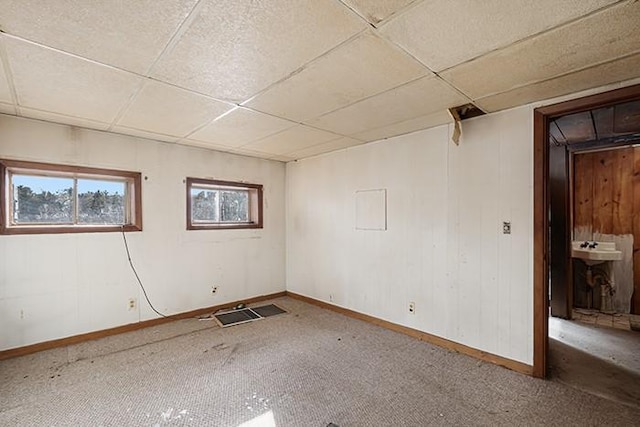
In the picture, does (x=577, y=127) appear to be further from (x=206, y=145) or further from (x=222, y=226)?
(x=222, y=226)

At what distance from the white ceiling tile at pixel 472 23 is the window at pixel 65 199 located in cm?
327

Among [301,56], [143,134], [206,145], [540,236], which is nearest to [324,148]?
[206,145]

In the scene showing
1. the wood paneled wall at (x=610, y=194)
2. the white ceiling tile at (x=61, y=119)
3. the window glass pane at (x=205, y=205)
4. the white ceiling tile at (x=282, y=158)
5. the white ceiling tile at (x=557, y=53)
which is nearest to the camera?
the white ceiling tile at (x=557, y=53)

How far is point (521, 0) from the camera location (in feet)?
4.15

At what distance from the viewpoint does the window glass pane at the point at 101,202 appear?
3170 millimetres

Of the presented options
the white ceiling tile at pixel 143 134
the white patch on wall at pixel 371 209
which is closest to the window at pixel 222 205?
the white ceiling tile at pixel 143 134

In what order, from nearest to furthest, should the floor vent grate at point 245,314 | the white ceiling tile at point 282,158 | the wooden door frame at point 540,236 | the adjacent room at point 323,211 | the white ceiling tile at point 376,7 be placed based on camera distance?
the white ceiling tile at point 376,7 < the adjacent room at point 323,211 < the wooden door frame at point 540,236 < the floor vent grate at point 245,314 < the white ceiling tile at point 282,158

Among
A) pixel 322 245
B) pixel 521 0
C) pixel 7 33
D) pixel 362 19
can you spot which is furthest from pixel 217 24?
pixel 322 245

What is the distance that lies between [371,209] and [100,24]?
9.57 ft

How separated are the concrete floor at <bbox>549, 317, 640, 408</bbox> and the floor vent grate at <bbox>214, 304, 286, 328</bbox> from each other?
3014 mm

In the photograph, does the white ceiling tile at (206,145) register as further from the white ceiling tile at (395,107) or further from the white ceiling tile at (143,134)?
the white ceiling tile at (395,107)

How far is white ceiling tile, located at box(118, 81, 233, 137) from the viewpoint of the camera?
87.3 inches

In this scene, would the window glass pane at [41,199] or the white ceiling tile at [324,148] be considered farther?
the white ceiling tile at [324,148]

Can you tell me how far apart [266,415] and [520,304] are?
2.18 meters
